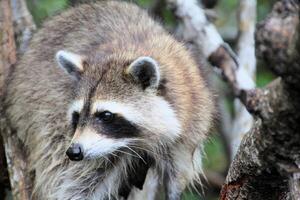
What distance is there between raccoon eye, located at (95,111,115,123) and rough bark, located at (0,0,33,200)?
3.95 feet

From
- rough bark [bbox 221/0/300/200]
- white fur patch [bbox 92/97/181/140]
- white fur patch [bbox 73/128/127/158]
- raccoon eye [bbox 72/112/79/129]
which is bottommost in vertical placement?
raccoon eye [bbox 72/112/79/129]

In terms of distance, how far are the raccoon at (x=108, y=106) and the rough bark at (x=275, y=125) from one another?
89 cm

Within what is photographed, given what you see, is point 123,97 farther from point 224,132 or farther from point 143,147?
point 224,132

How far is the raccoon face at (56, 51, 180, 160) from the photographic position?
3859 mm

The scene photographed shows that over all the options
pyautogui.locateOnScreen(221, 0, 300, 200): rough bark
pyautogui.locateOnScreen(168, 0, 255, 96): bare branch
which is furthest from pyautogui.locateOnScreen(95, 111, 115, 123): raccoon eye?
pyautogui.locateOnScreen(168, 0, 255, 96): bare branch

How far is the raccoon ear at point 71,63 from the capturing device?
163 inches

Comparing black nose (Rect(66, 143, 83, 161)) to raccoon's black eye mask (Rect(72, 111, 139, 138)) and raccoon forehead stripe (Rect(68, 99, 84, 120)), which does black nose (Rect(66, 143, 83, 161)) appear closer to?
raccoon's black eye mask (Rect(72, 111, 139, 138))

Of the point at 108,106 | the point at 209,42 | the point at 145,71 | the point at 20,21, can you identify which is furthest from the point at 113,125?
the point at 20,21

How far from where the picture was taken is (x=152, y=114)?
402 centimetres

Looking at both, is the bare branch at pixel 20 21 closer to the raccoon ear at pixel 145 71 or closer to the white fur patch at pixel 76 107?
the white fur patch at pixel 76 107

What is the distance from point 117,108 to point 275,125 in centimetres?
162

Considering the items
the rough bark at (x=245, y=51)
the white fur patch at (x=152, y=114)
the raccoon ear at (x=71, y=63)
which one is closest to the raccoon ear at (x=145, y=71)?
the white fur patch at (x=152, y=114)

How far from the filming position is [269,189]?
120 inches

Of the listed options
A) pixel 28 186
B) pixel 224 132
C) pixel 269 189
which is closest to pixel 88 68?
pixel 28 186
